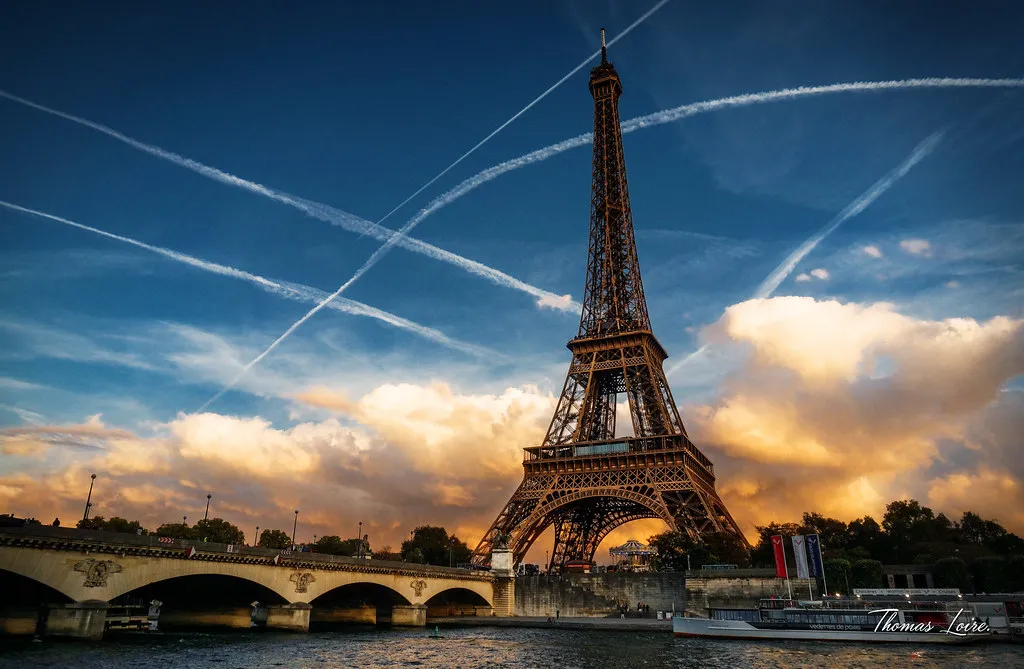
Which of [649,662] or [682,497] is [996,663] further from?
[682,497]

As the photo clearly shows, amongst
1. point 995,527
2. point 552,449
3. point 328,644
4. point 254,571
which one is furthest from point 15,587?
point 995,527

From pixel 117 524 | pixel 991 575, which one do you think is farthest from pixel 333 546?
pixel 991 575

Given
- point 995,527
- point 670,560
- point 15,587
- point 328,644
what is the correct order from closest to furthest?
point 15,587 → point 328,644 → point 670,560 → point 995,527

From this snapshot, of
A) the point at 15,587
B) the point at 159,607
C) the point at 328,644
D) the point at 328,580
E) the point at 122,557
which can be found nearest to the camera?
the point at 122,557

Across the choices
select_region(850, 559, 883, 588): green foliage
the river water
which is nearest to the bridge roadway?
the river water

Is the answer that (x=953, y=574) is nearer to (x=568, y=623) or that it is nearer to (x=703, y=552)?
(x=703, y=552)

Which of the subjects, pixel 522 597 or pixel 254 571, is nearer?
pixel 254 571

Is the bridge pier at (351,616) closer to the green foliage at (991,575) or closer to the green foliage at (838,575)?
the green foliage at (838,575)
